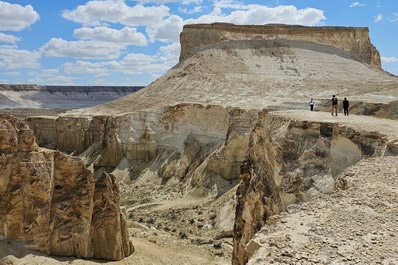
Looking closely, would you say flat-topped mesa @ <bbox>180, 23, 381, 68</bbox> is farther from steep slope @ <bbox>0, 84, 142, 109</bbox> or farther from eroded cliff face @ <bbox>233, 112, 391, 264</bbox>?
steep slope @ <bbox>0, 84, 142, 109</bbox>

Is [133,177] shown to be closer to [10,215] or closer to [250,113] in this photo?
[250,113]

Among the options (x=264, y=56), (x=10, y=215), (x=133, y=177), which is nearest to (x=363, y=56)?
(x=264, y=56)

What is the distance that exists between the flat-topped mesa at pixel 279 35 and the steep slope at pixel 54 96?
73697 mm

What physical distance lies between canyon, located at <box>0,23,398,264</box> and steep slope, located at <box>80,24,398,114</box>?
18 centimetres

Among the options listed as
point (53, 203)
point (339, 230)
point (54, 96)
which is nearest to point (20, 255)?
point (53, 203)

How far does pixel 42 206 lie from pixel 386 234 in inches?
454

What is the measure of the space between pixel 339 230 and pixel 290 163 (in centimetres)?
687

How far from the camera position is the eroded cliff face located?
1186cm

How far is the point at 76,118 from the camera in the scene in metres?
43.2

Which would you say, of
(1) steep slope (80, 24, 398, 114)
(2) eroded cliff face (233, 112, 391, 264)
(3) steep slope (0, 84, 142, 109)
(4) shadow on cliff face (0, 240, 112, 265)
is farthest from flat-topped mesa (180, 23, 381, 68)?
(3) steep slope (0, 84, 142, 109)

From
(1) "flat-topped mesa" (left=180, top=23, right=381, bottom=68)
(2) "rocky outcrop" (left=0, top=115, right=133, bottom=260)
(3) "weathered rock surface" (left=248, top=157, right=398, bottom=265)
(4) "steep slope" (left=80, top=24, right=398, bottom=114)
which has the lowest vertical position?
(2) "rocky outcrop" (left=0, top=115, right=133, bottom=260)

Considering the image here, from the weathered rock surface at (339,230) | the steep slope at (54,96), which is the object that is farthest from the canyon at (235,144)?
the steep slope at (54,96)

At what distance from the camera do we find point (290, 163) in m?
13.4

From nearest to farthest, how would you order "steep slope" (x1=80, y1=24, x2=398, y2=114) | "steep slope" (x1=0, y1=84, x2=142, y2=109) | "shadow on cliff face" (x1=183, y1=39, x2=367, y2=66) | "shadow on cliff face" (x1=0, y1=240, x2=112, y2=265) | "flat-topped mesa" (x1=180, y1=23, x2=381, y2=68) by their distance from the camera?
"shadow on cliff face" (x1=0, y1=240, x2=112, y2=265)
"steep slope" (x1=80, y1=24, x2=398, y2=114)
"shadow on cliff face" (x1=183, y1=39, x2=367, y2=66)
"flat-topped mesa" (x1=180, y1=23, x2=381, y2=68)
"steep slope" (x1=0, y1=84, x2=142, y2=109)
